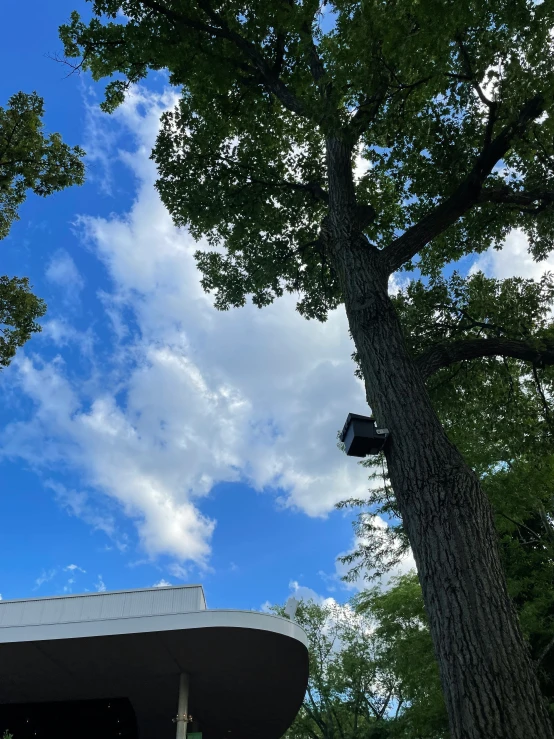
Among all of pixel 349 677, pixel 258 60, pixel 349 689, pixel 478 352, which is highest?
pixel 258 60

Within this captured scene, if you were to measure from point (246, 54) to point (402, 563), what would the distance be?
11.9 m

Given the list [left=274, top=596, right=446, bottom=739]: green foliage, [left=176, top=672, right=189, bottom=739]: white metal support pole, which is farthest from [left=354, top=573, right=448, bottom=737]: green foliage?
[left=176, top=672, right=189, bottom=739]: white metal support pole

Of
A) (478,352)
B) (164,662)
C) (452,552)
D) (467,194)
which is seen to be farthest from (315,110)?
(164,662)

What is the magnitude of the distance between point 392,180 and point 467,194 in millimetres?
3765

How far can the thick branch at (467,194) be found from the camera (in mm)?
4965

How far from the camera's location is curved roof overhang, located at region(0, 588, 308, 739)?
7059 millimetres

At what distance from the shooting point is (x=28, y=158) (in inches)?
360

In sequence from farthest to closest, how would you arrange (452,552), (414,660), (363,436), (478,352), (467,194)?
(414,660)
(467,194)
(478,352)
(363,436)
(452,552)

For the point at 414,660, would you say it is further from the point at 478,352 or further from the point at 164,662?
the point at 478,352

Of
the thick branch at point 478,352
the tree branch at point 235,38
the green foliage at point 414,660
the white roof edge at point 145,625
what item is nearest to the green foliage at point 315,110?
the tree branch at point 235,38

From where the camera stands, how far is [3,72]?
972 cm

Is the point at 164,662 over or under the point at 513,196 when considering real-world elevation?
under

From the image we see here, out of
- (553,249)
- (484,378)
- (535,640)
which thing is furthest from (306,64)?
(535,640)

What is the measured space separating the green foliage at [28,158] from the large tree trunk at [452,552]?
24.8ft
